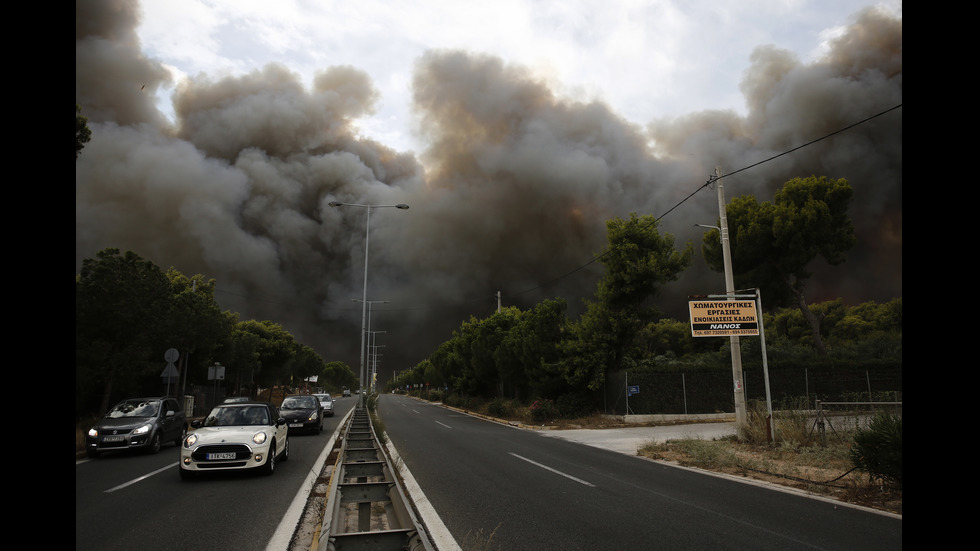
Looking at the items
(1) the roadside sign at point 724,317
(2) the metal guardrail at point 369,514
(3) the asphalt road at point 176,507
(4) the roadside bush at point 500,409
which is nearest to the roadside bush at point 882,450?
(1) the roadside sign at point 724,317

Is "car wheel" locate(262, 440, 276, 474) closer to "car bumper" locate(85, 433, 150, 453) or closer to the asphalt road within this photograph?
the asphalt road

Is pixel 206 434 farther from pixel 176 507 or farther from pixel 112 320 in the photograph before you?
pixel 112 320

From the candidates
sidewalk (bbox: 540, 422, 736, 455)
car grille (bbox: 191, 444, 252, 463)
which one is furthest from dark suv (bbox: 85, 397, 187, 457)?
sidewalk (bbox: 540, 422, 736, 455)

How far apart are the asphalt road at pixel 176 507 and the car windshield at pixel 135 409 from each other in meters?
2.36

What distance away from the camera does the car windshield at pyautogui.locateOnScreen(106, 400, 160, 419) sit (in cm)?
1421

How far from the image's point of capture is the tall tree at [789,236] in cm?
3538

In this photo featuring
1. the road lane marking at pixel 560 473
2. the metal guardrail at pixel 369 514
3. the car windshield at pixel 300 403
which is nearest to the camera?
the metal guardrail at pixel 369 514

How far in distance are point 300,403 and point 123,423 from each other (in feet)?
26.9

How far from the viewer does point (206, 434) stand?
1009 centimetres

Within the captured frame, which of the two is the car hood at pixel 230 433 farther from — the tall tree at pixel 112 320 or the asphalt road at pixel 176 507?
the tall tree at pixel 112 320
